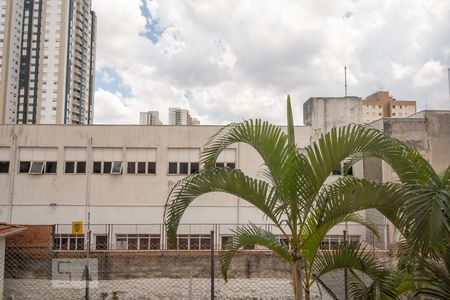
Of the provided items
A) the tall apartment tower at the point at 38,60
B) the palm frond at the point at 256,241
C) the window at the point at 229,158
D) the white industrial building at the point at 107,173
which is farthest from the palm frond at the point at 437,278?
the tall apartment tower at the point at 38,60

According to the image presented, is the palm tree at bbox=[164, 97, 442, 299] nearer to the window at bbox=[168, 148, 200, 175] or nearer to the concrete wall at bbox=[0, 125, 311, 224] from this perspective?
the concrete wall at bbox=[0, 125, 311, 224]

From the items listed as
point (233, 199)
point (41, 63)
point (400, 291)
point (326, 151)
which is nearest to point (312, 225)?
point (326, 151)

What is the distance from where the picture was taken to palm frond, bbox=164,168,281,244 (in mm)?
3543

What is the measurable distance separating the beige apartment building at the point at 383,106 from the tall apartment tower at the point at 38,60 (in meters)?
61.3

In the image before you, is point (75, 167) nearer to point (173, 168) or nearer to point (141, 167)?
point (141, 167)

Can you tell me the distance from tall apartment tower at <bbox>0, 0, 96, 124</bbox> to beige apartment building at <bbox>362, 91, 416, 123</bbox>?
201 feet

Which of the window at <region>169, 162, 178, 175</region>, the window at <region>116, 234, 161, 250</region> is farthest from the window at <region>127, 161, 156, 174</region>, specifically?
the window at <region>116, 234, 161, 250</region>

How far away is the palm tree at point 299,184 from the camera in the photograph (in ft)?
11.1

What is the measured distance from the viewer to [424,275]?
350 cm

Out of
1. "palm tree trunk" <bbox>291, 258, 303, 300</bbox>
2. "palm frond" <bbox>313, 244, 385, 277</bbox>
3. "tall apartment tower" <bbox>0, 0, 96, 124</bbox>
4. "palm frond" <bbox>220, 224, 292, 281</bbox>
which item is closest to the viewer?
"palm tree trunk" <bbox>291, 258, 303, 300</bbox>

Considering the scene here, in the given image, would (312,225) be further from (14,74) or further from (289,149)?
(14,74)

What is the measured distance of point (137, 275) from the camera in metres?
11.6

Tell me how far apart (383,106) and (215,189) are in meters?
90.5

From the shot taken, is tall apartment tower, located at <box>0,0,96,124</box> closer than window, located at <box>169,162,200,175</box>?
No
